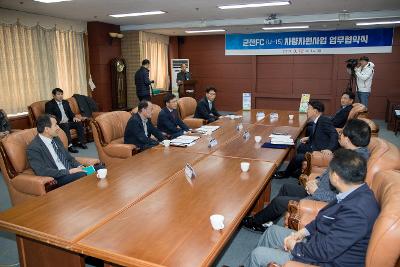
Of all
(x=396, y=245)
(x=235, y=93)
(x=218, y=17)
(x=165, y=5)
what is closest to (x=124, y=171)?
(x=396, y=245)

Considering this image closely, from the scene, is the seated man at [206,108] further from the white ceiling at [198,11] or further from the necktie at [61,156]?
the necktie at [61,156]

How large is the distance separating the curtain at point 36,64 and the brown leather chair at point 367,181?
5.54 meters

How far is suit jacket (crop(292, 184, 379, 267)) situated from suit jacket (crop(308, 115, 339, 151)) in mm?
2089

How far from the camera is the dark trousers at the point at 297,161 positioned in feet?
13.3

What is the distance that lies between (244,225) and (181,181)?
0.89 metres

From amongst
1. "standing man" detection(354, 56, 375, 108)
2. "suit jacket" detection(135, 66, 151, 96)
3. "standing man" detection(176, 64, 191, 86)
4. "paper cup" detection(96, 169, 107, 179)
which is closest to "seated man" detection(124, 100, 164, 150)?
"paper cup" detection(96, 169, 107, 179)

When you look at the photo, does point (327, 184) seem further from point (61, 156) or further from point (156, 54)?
point (156, 54)

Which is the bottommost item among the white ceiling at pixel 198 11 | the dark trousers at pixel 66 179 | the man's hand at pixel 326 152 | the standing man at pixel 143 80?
the dark trousers at pixel 66 179

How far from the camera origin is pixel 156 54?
31.2 ft

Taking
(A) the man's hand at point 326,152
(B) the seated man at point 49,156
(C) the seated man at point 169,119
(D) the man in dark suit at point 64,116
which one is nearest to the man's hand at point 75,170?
(B) the seated man at point 49,156

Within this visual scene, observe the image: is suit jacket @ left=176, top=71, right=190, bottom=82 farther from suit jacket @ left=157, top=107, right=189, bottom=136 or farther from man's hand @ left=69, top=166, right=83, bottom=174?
man's hand @ left=69, top=166, right=83, bottom=174

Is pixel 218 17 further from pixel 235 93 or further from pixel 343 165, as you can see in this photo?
pixel 343 165

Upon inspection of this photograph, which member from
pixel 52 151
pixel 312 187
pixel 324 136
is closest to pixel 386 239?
pixel 312 187

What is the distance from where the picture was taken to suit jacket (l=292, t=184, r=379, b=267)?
1571 millimetres
